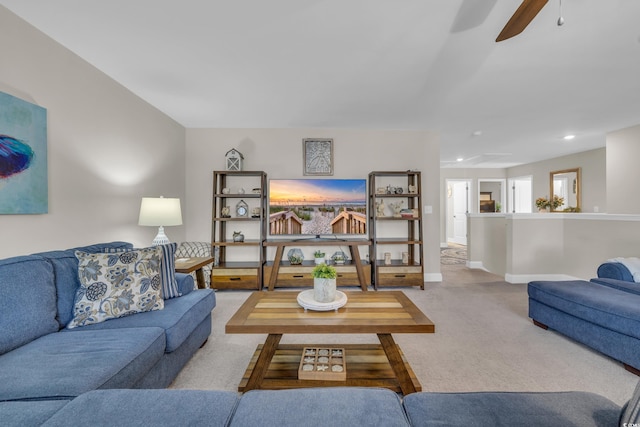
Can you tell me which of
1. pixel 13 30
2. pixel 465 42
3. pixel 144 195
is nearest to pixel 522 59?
pixel 465 42

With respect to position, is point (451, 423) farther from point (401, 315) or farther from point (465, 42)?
point (465, 42)

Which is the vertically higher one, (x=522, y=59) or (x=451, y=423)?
(x=522, y=59)

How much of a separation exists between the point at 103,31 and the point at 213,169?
7.48ft

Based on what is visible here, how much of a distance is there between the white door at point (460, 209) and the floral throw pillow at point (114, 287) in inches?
321

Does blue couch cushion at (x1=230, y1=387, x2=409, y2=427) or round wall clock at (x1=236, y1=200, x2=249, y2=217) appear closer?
blue couch cushion at (x1=230, y1=387, x2=409, y2=427)

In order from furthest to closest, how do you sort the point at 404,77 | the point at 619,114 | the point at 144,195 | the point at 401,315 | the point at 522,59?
1. the point at 619,114
2. the point at 144,195
3. the point at 404,77
4. the point at 522,59
5. the point at 401,315

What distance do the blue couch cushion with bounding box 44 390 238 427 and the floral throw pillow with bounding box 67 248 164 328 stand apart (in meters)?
0.94

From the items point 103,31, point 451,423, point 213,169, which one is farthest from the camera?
point 213,169

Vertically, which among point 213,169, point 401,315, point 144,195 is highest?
point 213,169

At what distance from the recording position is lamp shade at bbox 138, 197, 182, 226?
8.87ft

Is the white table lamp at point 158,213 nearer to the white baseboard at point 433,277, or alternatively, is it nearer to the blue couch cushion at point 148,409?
the blue couch cushion at point 148,409

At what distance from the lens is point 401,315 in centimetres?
169

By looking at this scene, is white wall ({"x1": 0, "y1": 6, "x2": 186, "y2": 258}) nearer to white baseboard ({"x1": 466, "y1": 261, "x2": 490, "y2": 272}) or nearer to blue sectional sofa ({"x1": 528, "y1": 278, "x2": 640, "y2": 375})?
blue sectional sofa ({"x1": 528, "y1": 278, "x2": 640, "y2": 375})

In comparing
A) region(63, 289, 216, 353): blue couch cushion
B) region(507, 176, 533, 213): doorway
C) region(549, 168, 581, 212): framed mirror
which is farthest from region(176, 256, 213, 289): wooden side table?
region(507, 176, 533, 213): doorway
